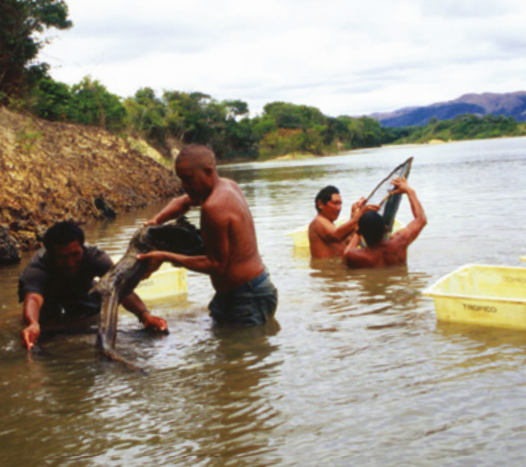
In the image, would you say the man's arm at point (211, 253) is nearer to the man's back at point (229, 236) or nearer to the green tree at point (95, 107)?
the man's back at point (229, 236)

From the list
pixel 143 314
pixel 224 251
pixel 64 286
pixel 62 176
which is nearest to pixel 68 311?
pixel 64 286

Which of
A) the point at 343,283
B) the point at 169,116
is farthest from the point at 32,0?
the point at 169,116

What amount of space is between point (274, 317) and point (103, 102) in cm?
2623

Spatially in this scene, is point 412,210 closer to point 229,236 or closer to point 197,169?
point 229,236

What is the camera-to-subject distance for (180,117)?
64.1 metres

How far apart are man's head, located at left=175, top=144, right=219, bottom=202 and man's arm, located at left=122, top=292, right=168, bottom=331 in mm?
1265

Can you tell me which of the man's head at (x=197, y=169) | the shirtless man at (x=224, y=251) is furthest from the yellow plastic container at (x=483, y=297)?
the man's head at (x=197, y=169)

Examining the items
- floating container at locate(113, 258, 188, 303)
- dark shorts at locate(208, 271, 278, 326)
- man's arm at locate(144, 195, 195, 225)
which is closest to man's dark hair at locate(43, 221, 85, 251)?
man's arm at locate(144, 195, 195, 225)

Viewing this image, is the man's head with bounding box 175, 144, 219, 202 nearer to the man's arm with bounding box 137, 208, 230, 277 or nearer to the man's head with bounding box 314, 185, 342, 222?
the man's arm with bounding box 137, 208, 230, 277

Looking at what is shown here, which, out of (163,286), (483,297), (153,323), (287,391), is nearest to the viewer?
(287,391)

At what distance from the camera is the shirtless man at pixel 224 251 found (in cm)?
557

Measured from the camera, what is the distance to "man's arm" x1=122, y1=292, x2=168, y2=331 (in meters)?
6.33

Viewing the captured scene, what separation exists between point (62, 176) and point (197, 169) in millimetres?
13082

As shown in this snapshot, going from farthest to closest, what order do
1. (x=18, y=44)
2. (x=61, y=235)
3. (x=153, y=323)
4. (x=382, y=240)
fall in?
(x=18, y=44) → (x=382, y=240) → (x=153, y=323) → (x=61, y=235)
